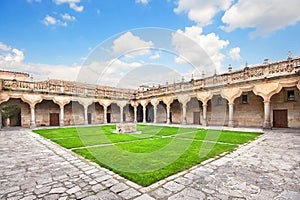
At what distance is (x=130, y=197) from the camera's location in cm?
275

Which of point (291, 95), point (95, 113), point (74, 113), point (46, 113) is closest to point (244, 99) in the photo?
point (291, 95)

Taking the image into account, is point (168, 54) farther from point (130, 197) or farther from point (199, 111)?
point (199, 111)

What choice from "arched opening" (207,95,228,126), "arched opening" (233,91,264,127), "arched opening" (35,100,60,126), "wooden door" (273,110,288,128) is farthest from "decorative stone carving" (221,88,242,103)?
"arched opening" (35,100,60,126)

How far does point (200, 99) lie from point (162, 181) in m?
15.0

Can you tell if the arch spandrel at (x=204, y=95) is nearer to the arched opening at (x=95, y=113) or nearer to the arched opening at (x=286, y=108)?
the arched opening at (x=286, y=108)

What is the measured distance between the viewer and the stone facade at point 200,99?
13.1 metres

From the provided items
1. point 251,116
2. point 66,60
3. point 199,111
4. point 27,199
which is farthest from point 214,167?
point 199,111

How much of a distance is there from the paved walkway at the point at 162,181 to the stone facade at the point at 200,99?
32.9 feet

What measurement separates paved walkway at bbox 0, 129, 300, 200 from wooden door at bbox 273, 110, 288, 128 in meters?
11.9

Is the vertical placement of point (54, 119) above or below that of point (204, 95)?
below

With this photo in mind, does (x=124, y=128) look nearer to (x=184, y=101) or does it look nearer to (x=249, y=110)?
(x=184, y=101)

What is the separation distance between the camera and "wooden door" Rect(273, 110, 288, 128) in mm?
14273

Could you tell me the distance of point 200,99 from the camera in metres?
17.4

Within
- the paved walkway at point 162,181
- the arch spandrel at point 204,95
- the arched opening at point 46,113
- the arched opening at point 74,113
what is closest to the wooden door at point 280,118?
the arch spandrel at point 204,95
